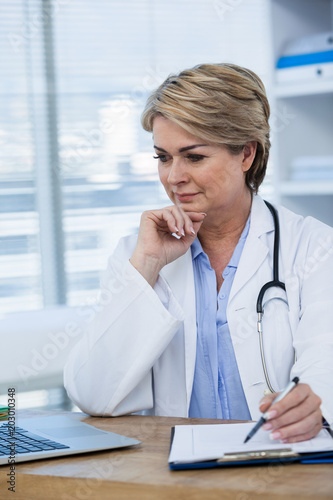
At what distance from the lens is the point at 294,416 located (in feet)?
3.84

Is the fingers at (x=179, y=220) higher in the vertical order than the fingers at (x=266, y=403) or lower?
higher

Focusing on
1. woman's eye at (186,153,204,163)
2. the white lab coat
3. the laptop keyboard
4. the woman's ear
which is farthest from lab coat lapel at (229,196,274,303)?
the laptop keyboard

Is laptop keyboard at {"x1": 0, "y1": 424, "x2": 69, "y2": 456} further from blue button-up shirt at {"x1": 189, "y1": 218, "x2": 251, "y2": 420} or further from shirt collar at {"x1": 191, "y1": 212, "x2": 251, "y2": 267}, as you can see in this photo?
shirt collar at {"x1": 191, "y1": 212, "x2": 251, "y2": 267}

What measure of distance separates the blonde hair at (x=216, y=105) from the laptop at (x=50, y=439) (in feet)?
2.59

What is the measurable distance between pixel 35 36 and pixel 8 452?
2.27 meters

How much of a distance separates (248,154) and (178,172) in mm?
257

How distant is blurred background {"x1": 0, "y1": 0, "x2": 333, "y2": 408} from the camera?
2.87 metres

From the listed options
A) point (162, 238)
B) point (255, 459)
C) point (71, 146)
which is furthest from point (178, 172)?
point (71, 146)

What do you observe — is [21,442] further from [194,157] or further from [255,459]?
[194,157]

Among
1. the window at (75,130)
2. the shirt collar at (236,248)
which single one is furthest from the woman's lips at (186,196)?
the window at (75,130)

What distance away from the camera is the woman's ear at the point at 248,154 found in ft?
6.19

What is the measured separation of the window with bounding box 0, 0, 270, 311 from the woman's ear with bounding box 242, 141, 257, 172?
1338 mm

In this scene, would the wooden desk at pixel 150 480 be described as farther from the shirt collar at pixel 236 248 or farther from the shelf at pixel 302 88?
the shelf at pixel 302 88

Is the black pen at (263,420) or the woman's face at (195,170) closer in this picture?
the black pen at (263,420)
